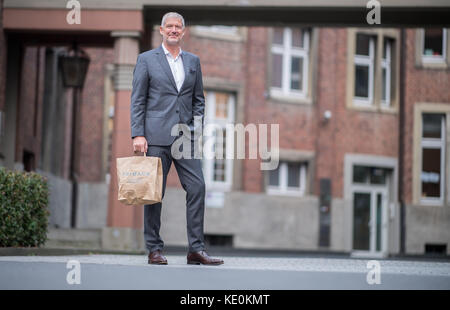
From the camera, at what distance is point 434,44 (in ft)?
94.1

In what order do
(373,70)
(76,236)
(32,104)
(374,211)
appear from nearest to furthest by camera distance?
(76,236)
(32,104)
(374,211)
(373,70)

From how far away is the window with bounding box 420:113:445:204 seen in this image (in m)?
28.0

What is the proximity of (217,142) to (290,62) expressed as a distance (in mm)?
3941

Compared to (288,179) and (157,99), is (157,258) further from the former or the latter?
(288,179)

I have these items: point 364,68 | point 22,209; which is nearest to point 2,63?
point 22,209

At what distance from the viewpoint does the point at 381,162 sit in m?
27.4

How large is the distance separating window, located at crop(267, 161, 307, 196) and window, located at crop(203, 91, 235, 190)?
1.62m

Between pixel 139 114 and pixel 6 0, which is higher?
pixel 6 0

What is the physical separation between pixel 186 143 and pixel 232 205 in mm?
17891

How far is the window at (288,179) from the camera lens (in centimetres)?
2605

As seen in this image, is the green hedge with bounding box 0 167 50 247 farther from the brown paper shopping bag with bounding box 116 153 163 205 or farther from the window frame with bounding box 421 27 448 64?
the window frame with bounding box 421 27 448 64
